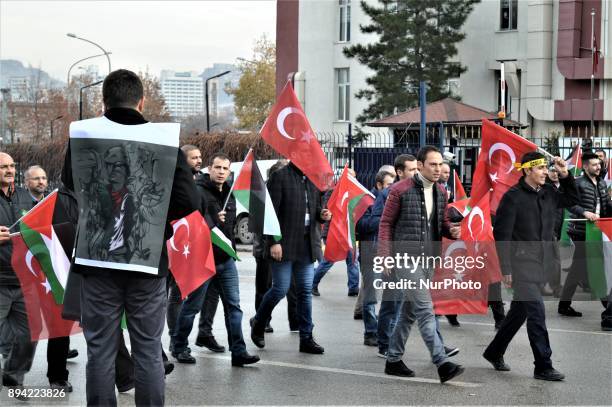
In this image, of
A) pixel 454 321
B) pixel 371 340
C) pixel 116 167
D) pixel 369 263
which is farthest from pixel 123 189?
pixel 454 321

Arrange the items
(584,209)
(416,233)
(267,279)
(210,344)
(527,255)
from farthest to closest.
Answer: (584,209) < (267,279) < (210,344) < (527,255) < (416,233)

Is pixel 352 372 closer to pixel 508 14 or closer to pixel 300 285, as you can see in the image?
pixel 300 285

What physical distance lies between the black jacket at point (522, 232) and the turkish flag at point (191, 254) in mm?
2468

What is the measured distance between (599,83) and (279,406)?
3277 centimetres

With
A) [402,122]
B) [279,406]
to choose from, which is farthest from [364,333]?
[402,122]

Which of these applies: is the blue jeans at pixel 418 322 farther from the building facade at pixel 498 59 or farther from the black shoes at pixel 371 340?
the building facade at pixel 498 59

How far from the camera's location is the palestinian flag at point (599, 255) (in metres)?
11.6

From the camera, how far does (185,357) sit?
357 inches

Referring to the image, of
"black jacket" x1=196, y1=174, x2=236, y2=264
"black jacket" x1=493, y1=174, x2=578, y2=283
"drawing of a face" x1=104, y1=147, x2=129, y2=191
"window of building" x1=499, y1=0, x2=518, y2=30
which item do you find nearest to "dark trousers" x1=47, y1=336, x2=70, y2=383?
"black jacket" x1=196, y1=174, x2=236, y2=264

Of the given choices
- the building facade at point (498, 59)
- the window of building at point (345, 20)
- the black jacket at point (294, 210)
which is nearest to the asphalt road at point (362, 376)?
the black jacket at point (294, 210)

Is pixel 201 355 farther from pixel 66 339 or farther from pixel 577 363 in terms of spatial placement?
pixel 577 363

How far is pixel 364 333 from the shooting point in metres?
10.2

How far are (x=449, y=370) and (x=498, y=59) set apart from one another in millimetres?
35137

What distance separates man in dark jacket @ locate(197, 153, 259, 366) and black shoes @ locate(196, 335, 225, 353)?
0.51 m
